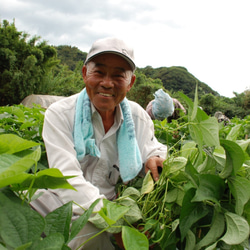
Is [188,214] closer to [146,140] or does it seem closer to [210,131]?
[210,131]

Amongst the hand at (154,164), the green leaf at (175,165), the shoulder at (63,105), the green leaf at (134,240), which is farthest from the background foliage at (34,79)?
the green leaf at (134,240)

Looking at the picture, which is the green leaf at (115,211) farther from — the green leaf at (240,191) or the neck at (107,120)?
the neck at (107,120)

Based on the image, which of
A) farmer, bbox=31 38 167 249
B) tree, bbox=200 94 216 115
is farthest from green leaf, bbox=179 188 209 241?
tree, bbox=200 94 216 115

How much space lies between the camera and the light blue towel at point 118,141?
1212mm

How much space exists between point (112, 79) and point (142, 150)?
1.36ft

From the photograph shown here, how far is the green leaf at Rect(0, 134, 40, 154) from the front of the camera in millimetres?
422

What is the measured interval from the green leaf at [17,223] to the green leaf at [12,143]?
3.4 inches

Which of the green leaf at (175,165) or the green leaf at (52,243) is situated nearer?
the green leaf at (52,243)

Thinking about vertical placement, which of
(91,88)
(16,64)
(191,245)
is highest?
(16,64)

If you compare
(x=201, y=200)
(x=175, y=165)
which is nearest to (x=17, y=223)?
(x=201, y=200)

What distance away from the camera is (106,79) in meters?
1.24

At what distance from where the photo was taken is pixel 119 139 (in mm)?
1356

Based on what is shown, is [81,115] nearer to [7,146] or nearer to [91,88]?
[91,88]

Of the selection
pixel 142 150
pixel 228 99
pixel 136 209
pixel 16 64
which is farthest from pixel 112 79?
pixel 228 99
